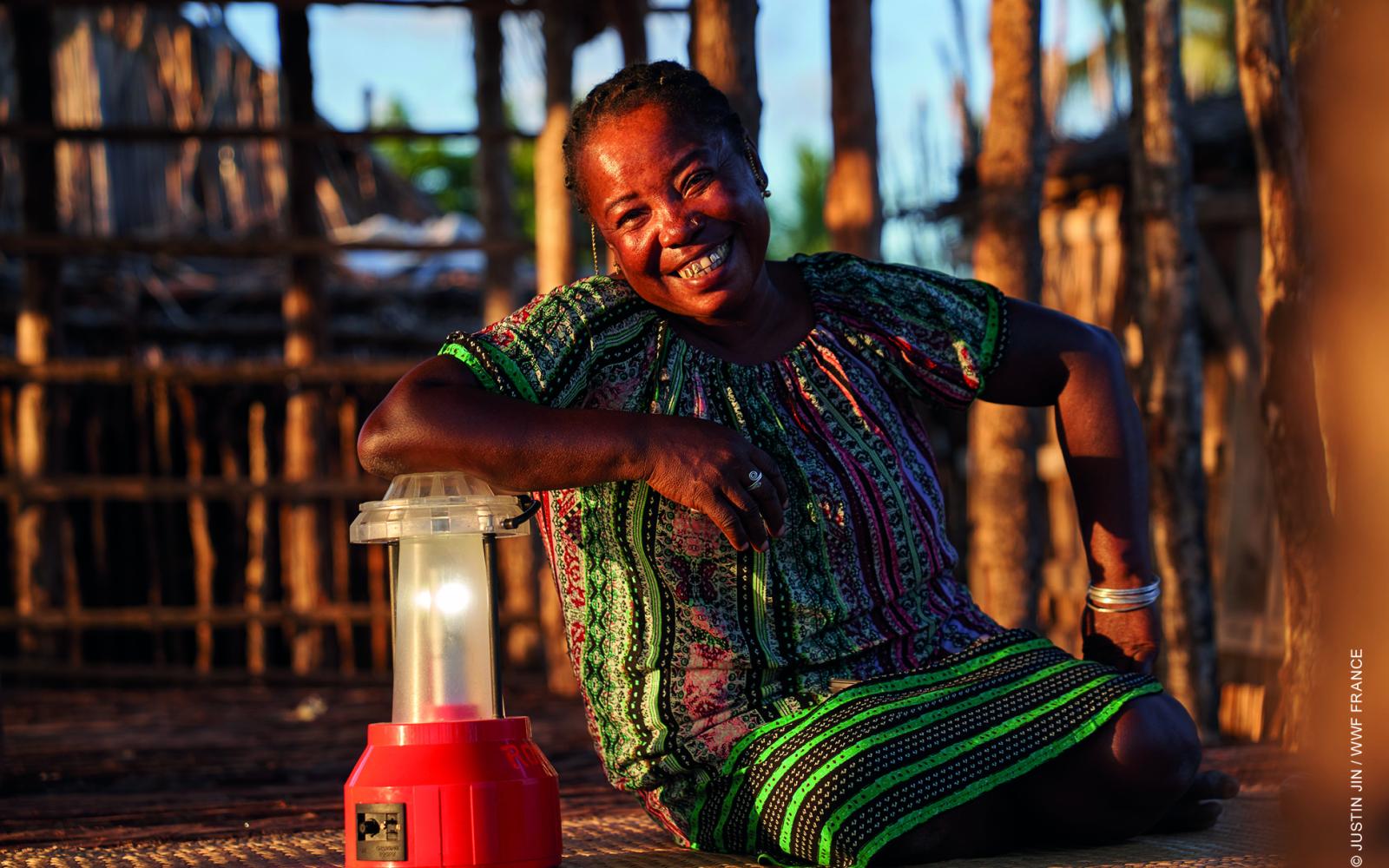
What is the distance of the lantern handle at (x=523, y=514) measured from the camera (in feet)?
7.70

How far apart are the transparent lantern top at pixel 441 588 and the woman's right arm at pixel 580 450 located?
0.17 ft

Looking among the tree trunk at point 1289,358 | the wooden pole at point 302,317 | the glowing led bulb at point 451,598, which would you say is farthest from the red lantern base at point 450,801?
the wooden pole at point 302,317

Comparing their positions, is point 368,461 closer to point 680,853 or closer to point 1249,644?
point 680,853

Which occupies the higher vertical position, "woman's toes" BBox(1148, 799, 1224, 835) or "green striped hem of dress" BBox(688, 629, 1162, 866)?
"green striped hem of dress" BBox(688, 629, 1162, 866)

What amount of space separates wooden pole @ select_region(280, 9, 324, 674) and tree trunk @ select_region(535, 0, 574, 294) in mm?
1224

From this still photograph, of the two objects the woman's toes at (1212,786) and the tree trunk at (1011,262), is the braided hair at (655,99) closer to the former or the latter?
the woman's toes at (1212,786)

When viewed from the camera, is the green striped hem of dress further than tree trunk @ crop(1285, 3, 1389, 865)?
Yes

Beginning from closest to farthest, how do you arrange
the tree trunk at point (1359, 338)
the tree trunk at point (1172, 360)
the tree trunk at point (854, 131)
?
the tree trunk at point (1359, 338)
the tree trunk at point (1172, 360)
the tree trunk at point (854, 131)

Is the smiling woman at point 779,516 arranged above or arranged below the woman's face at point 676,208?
below

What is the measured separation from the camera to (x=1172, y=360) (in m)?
4.61

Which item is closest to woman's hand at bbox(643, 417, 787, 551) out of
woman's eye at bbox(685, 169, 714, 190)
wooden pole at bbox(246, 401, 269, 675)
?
woman's eye at bbox(685, 169, 714, 190)

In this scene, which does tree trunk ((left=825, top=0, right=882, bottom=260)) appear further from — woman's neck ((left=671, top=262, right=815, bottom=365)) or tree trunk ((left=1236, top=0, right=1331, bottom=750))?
woman's neck ((left=671, top=262, right=815, bottom=365))

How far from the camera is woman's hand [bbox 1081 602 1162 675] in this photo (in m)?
2.64

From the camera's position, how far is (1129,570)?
266 centimetres
